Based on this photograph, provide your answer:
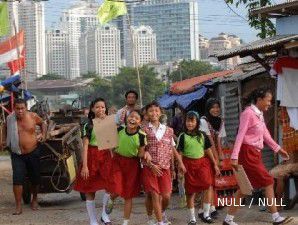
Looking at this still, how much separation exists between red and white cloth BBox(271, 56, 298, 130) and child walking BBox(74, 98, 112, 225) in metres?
2.71

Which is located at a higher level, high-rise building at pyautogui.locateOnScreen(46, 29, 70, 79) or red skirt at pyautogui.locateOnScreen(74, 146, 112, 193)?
high-rise building at pyautogui.locateOnScreen(46, 29, 70, 79)

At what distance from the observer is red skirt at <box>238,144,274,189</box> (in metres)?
8.16

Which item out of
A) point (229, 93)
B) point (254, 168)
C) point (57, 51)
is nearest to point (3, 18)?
point (229, 93)

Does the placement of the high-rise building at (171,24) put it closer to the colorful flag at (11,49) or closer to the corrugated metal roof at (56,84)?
the corrugated metal roof at (56,84)

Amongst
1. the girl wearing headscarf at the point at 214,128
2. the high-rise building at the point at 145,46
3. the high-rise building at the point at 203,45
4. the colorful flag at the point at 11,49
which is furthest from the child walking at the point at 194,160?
the high-rise building at the point at 203,45

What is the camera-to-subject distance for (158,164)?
8.19 m

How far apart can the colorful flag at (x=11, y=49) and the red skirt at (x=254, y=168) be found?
51.3 feet

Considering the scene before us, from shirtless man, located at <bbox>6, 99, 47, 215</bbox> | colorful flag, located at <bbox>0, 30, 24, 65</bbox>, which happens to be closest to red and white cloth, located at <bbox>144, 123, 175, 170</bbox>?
shirtless man, located at <bbox>6, 99, 47, 215</bbox>

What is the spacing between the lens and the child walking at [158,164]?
8117 mm

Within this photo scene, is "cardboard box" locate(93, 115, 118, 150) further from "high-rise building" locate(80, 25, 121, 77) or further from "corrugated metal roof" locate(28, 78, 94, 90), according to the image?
"high-rise building" locate(80, 25, 121, 77)

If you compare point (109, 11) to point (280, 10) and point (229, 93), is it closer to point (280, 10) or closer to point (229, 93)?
point (229, 93)

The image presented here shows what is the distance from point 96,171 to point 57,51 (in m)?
111

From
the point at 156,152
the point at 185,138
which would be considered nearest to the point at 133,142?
the point at 156,152

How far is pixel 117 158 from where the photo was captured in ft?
27.4
